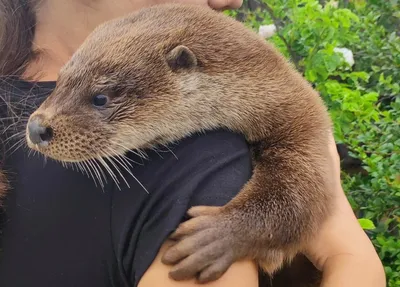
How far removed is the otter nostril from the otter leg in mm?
378

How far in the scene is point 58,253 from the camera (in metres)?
1.42

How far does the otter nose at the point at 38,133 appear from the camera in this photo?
1.42m

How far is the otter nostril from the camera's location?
1421 mm

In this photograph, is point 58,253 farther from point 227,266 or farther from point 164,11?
point 164,11

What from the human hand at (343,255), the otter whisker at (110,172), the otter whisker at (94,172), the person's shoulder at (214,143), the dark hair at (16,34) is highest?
the dark hair at (16,34)

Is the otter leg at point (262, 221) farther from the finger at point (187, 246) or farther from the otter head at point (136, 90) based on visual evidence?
the otter head at point (136, 90)

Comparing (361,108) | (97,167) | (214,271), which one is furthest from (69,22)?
(361,108)

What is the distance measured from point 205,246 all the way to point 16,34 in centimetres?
95

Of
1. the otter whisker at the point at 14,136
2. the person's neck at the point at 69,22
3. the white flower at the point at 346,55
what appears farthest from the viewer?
the white flower at the point at 346,55

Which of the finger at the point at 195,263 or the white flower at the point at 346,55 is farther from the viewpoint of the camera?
the white flower at the point at 346,55

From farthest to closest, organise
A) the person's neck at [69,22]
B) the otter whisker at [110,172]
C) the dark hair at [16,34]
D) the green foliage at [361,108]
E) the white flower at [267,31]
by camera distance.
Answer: the white flower at [267,31], the green foliage at [361,108], the person's neck at [69,22], the dark hair at [16,34], the otter whisker at [110,172]

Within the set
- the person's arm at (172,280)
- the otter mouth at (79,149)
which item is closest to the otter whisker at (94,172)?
the otter mouth at (79,149)

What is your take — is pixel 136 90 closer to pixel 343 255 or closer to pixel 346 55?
pixel 343 255

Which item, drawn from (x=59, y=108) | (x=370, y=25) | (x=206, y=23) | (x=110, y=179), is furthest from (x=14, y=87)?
(x=370, y=25)
